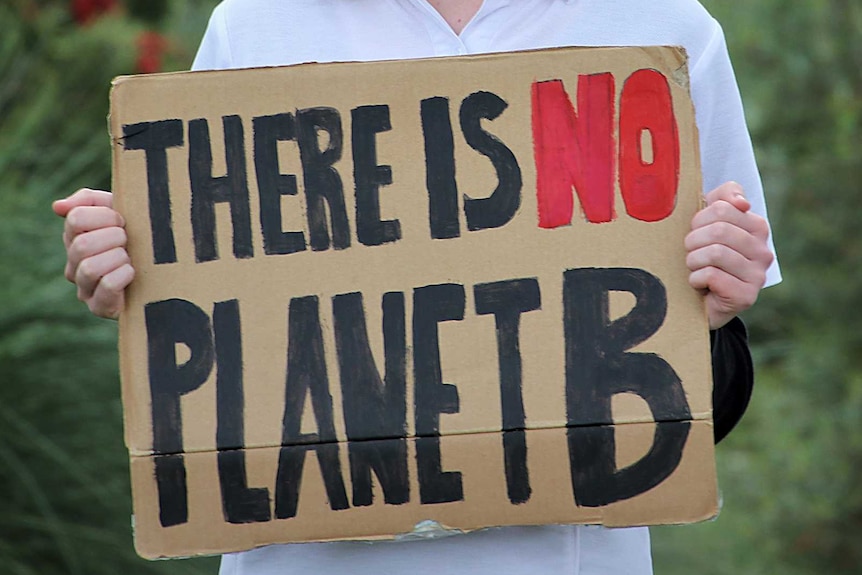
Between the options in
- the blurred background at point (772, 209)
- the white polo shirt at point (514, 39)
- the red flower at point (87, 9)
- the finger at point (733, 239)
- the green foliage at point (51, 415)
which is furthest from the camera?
the red flower at point (87, 9)

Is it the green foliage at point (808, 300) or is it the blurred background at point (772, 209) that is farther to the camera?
the green foliage at point (808, 300)

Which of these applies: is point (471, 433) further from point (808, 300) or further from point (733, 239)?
point (808, 300)

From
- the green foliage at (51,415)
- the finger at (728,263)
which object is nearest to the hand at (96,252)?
the finger at (728,263)

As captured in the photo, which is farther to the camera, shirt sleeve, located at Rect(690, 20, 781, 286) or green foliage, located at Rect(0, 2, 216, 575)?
green foliage, located at Rect(0, 2, 216, 575)

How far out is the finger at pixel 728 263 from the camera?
167 centimetres

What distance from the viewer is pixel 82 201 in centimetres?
174

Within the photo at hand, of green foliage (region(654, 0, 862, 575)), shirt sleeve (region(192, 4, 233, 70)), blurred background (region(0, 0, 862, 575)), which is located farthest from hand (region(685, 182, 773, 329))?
green foliage (region(654, 0, 862, 575))

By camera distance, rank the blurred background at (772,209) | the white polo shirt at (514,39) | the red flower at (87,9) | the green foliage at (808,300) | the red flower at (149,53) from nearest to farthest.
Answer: the white polo shirt at (514,39) → the blurred background at (772,209) → the red flower at (149,53) → the green foliage at (808,300) → the red flower at (87,9)

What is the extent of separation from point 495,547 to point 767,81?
3.49m

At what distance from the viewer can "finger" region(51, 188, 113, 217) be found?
5.62 feet

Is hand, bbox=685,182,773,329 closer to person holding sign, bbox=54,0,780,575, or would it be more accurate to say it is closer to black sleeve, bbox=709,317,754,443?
A: person holding sign, bbox=54,0,780,575

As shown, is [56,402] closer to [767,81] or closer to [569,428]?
[569,428]

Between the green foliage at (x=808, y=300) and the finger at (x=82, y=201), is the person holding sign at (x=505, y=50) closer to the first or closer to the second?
the finger at (x=82, y=201)

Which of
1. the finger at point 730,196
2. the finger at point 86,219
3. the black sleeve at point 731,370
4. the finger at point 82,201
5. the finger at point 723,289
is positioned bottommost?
the black sleeve at point 731,370
